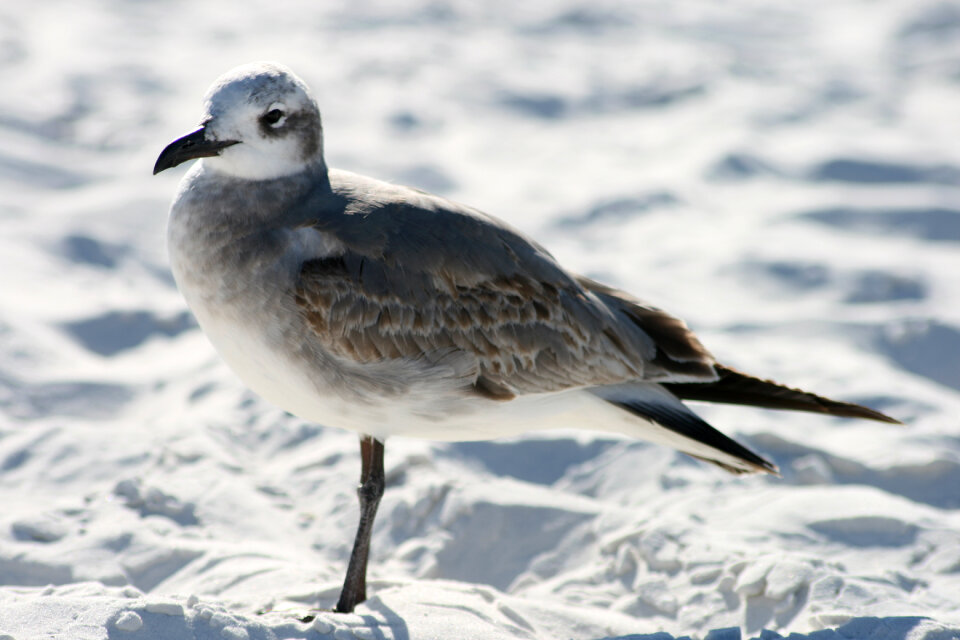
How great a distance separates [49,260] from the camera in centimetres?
589

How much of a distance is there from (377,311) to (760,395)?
4.48 ft

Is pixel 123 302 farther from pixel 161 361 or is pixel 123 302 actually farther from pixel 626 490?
pixel 626 490

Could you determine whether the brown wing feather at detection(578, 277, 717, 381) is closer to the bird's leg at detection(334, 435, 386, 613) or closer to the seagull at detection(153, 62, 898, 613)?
the seagull at detection(153, 62, 898, 613)

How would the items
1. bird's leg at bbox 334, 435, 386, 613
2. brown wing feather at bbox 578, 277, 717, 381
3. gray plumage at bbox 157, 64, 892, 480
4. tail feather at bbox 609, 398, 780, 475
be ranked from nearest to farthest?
gray plumage at bbox 157, 64, 892, 480 → bird's leg at bbox 334, 435, 386, 613 → tail feather at bbox 609, 398, 780, 475 → brown wing feather at bbox 578, 277, 717, 381

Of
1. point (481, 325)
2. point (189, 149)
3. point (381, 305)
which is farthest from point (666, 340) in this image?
point (189, 149)

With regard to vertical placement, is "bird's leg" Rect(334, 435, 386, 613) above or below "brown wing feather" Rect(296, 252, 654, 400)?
below

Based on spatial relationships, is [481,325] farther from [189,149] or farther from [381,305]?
[189,149]

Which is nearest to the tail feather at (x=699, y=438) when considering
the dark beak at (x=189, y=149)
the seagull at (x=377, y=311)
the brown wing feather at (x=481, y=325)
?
the seagull at (x=377, y=311)

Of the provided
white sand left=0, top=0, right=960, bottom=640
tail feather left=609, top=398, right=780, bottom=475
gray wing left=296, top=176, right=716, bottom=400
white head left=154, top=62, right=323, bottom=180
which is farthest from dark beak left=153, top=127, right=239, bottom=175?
tail feather left=609, top=398, right=780, bottom=475

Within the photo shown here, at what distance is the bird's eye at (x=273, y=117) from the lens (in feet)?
11.6

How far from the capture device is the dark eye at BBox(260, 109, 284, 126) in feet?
11.6

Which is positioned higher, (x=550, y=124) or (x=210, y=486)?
(x=550, y=124)

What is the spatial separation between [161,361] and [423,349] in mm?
2361

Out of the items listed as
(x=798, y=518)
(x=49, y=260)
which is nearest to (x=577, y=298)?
(x=798, y=518)
